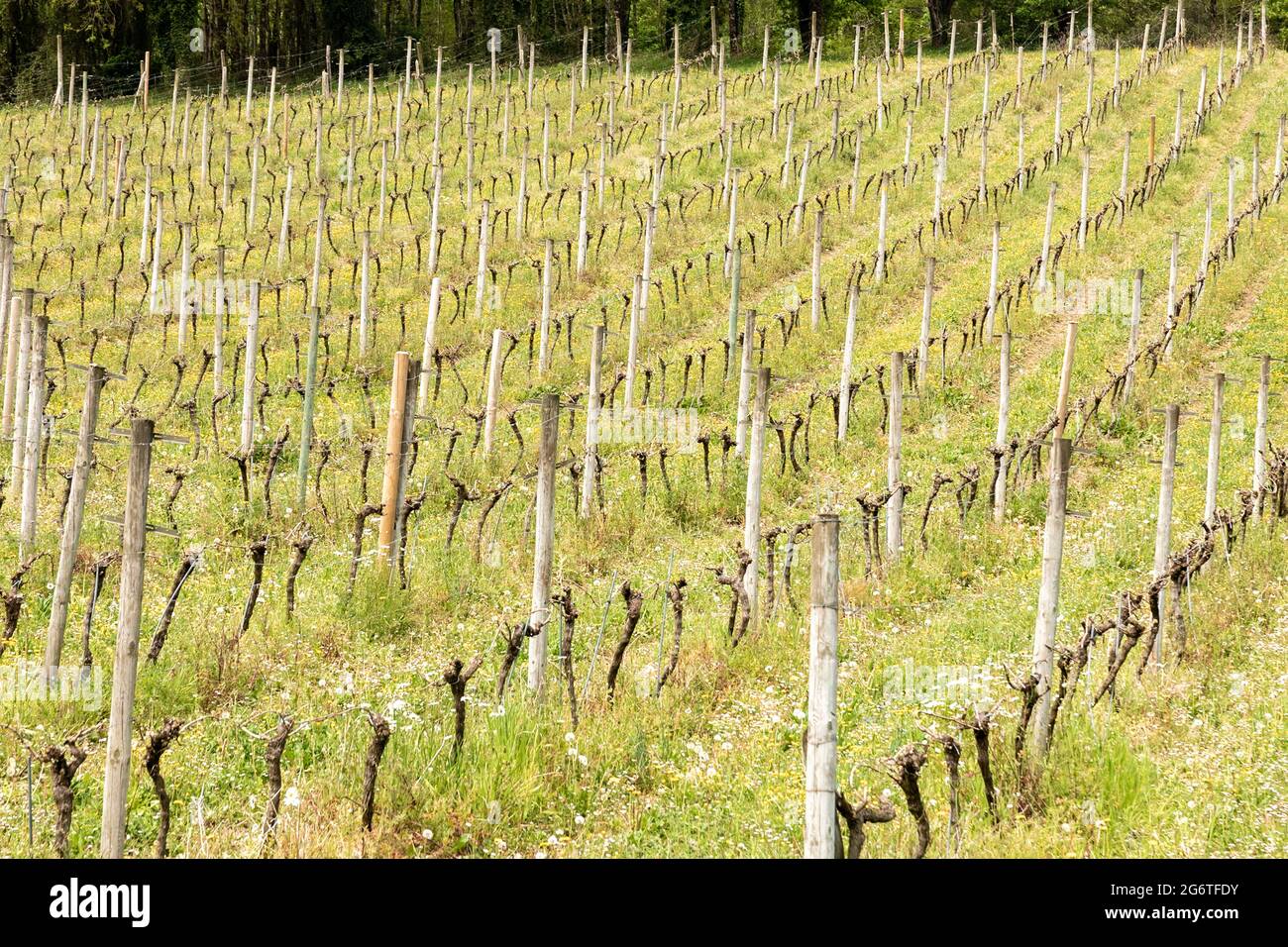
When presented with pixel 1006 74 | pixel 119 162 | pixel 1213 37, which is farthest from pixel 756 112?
pixel 1213 37

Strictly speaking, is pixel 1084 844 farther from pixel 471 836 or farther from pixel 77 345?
pixel 77 345

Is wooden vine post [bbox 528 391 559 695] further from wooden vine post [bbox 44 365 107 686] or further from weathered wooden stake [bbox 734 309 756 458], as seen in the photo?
weathered wooden stake [bbox 734 309 756 458]

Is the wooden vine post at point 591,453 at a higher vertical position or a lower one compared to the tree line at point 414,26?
A: lower

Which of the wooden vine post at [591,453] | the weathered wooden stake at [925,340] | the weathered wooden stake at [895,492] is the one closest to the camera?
the weathered wooden stake at [895,492]

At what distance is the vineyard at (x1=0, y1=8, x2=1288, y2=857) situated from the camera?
6.10 m

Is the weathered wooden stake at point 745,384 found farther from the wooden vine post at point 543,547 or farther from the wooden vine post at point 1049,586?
the wooden vine post at point 1049,586

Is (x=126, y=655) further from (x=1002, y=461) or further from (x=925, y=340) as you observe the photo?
(x=925, y=340)

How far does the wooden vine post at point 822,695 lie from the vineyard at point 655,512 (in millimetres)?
27

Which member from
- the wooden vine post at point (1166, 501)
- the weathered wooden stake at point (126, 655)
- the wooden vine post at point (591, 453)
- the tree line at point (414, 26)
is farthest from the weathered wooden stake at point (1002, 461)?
the tree line at point (414, 26)

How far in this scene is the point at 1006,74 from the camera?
Answer: 37.5 m

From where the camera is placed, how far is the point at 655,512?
1212 cm

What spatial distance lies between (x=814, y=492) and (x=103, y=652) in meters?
7.52

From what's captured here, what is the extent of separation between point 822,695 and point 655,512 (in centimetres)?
740

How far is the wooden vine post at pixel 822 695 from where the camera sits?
469cm
